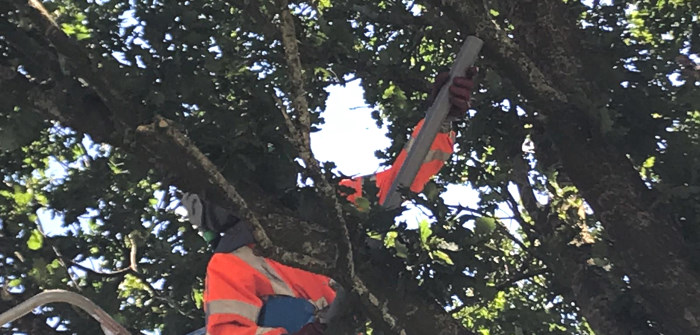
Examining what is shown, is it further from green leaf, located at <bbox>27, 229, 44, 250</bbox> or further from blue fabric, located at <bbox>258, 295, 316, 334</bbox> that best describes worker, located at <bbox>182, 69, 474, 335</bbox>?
green leaf, located at <bbox>27, 229, 44, 250</bbox>

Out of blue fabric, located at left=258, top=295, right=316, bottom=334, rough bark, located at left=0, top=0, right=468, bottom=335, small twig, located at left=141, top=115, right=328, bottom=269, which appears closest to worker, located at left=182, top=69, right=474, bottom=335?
blue fabric, located at left=258, top=295, right=316, bottom=334

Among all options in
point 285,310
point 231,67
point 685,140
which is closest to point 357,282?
point 285,310

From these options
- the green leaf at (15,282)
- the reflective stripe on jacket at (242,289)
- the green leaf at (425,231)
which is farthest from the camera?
the green leaf at (15,282)

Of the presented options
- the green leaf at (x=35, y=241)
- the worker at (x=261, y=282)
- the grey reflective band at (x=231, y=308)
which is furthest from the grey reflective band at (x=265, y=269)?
the green leaf at (x=35, y=241)

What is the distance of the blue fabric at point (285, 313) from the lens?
3809mm

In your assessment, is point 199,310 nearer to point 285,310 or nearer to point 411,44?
point 285,310

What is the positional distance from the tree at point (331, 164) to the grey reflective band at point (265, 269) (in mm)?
267

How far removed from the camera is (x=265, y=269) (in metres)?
3.88

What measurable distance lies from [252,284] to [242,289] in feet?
0.34

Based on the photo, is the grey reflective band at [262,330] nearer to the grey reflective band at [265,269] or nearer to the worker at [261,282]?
the worker at [261,282]

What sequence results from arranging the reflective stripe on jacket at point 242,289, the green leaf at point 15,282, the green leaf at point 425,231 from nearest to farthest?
the green leaf at point 425,231 → the reflective stripe on jacket at point 242,289 → the green leaf at point 15,282

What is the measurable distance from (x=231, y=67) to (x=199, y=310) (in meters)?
1.79

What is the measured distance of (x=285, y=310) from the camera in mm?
3863

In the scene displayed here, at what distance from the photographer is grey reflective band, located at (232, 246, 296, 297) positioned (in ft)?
12.3
